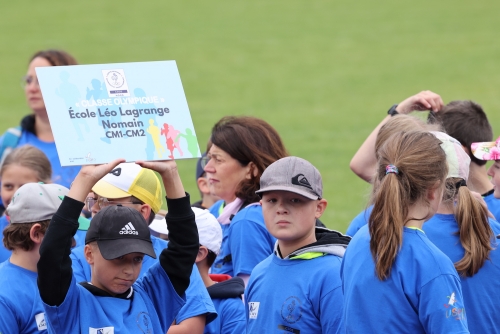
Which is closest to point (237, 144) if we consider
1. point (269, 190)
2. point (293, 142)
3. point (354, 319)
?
point (269, 190)

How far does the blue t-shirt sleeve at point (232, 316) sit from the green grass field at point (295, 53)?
12.0 meters

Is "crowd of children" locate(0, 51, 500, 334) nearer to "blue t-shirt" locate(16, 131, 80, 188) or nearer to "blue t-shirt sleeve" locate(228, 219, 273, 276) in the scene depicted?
"blue t-shirt sleeve" locate(228, 219, 273, 276)

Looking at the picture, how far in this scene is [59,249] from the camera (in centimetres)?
363

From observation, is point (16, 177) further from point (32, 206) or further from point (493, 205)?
point (493, 205)

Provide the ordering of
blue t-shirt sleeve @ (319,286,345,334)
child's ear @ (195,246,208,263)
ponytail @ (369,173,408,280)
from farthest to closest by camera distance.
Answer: child's ear @ (195,246,208,263) < blue t-shirt sleeve @ (319,286,345,334) < ponytail @ (369,173,408,280)

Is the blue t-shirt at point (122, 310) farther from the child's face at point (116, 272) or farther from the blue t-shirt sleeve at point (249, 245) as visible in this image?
the blue t-shirt sleeve at point (249, 245)

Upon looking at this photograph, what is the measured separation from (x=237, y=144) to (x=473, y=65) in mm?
22770

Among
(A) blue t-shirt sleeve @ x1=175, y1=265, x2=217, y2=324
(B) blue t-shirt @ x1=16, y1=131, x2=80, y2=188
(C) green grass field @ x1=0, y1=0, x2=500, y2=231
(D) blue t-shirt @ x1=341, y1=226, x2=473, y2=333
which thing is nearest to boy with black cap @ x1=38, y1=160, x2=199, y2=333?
(A) blue t-shirt sleeve @ x1=175, y1=265, x2=217, y2=324

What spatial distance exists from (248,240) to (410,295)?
168 cm

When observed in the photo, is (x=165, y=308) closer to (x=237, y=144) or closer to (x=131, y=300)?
(x=131, y=300)

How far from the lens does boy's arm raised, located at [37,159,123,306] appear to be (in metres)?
3.63

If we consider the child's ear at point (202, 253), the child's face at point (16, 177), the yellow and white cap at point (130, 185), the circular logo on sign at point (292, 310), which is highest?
the child's face at point (16, 177)

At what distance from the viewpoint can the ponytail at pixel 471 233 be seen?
13.5 ft

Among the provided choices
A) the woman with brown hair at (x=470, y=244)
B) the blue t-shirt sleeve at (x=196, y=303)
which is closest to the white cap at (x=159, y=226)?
the blue t-shirt sleeve at (x=196, y=303)
